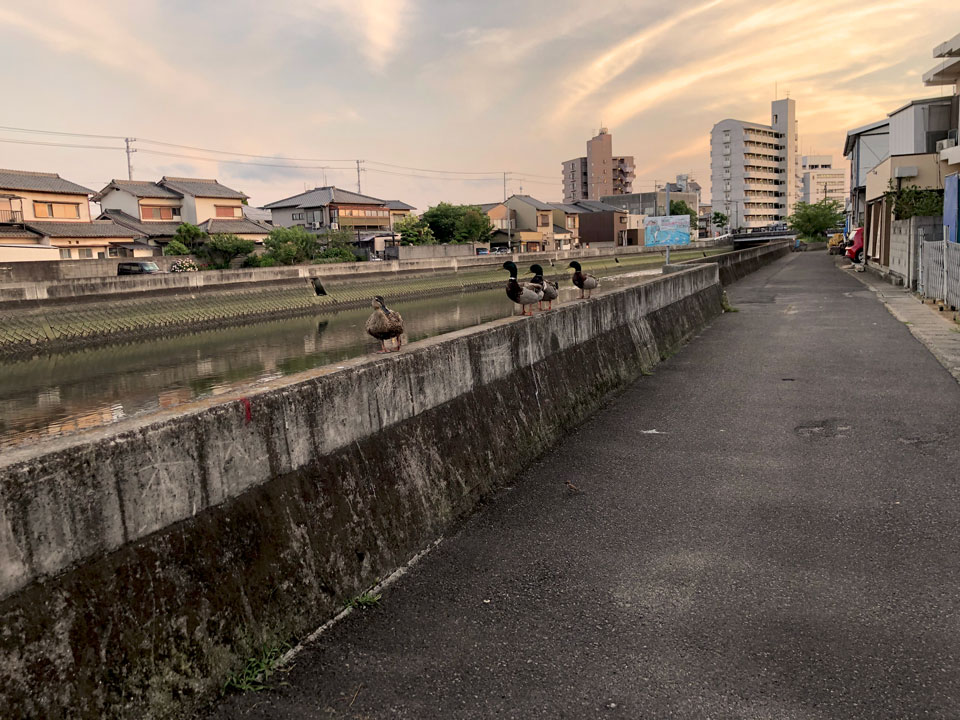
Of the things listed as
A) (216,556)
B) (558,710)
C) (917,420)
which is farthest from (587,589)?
(917,420)

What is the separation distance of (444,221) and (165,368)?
6575 cm

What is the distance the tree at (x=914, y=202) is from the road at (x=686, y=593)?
90.7ft

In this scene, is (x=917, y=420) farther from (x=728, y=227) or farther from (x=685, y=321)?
(x=728, y=227)

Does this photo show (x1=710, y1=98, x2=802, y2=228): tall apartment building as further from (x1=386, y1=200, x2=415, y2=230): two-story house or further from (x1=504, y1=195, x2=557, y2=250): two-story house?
(x1=386, y1=200, x2=415, y2=230): two-story house

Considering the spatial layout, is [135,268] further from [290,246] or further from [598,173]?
[598,173]

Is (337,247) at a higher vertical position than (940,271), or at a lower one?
higher

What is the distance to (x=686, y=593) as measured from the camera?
14.3 feet

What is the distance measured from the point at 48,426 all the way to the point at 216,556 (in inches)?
599

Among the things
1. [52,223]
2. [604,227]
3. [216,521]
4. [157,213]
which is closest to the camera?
[216,521]

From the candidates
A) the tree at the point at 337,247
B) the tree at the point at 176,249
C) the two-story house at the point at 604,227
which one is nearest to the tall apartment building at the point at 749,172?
the two-story house at the point at 604,227

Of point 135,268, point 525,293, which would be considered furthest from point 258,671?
point 135,268

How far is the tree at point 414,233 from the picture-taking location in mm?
80113

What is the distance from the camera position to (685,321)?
1628 cm

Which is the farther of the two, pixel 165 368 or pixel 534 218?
pixel 534 218
